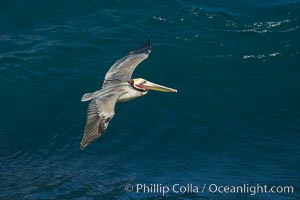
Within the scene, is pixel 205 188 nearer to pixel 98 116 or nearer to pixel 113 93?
pixel 113 93

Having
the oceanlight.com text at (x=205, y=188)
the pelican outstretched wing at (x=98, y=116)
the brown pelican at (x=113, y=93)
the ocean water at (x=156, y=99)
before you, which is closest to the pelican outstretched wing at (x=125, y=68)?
the brown pelican at (x=113, y=93)

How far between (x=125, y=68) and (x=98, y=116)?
420cm

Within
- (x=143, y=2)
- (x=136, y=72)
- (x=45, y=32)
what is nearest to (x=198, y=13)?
(x=143, y=2)

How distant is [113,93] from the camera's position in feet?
71.7

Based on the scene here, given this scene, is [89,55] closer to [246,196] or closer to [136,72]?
[136,72]

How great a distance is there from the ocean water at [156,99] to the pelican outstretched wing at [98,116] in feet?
14.4

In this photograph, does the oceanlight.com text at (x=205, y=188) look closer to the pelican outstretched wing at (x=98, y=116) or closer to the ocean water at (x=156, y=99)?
the ocean water at (x=156, y=99)

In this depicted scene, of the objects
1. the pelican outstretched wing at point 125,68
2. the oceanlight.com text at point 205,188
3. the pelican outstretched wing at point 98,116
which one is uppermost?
the pelican outstretched wing at point 125,68

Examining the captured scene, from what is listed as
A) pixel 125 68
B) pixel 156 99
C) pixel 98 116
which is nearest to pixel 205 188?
pixel 125 68

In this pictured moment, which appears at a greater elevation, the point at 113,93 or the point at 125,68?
the point at 125,68

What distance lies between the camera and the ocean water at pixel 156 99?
2467 centimetres

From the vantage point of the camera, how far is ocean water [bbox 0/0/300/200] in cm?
2467

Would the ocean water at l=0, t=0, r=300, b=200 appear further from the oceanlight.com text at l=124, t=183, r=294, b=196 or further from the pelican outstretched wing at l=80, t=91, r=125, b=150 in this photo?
the pelican outstretched wing at l=80, t=91, r=125, b=150

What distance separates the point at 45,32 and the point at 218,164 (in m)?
11.4
